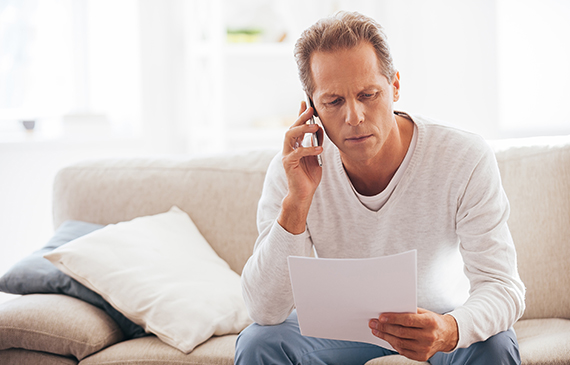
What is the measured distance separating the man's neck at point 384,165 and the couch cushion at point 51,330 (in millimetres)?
836

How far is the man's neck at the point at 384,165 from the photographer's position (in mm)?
1359

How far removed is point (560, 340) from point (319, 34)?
0.96m

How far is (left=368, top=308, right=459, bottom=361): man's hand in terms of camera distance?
1.04 m

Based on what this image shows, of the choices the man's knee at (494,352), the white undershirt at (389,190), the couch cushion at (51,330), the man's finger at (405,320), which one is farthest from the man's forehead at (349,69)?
the couch cushion at (51,330)

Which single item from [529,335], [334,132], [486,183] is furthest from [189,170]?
[529,335]

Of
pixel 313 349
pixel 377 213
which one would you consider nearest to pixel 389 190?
pixel 377 213

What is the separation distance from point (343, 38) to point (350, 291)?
1.80ft

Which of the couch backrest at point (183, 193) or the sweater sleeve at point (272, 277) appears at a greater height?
the couch backrest at point (183, 193)

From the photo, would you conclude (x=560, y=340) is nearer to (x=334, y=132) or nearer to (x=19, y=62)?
(x=334, y=132)

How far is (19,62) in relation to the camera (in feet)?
10.1

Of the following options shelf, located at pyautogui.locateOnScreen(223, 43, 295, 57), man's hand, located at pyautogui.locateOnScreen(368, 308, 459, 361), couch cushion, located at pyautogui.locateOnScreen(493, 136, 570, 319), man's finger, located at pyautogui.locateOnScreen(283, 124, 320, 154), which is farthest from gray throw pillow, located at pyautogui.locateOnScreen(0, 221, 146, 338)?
shelf, located at pyautogui.locateOnScreen(223, 43, 295, 57)

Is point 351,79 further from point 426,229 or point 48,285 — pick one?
point 48,285

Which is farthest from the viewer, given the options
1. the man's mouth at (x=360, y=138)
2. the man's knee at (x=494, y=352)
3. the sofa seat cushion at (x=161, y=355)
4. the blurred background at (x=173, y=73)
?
the blurred background at (x=173, y=73)

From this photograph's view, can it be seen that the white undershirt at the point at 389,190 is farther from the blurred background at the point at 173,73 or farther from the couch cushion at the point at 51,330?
the blurred background at the point at 173,73
